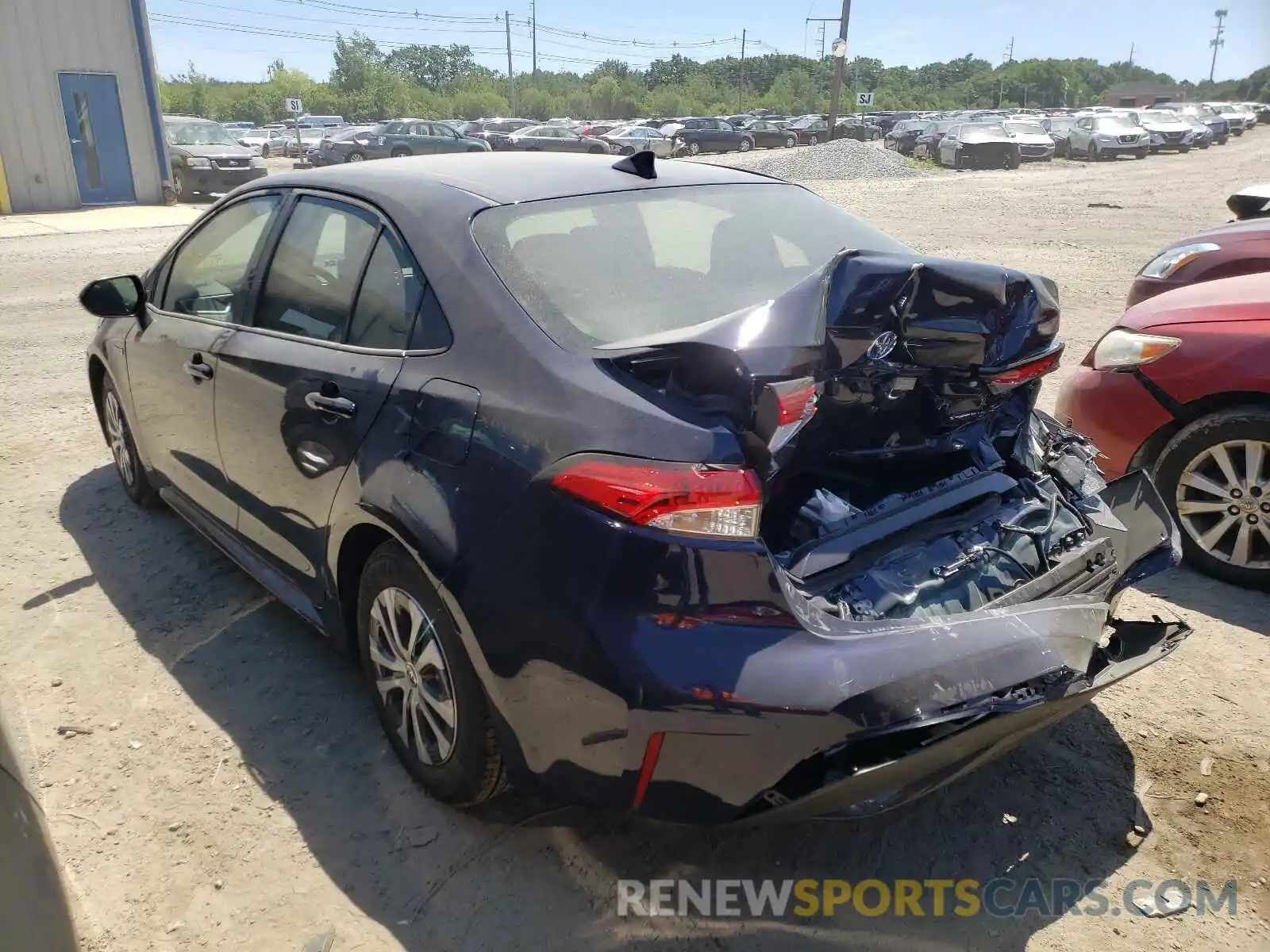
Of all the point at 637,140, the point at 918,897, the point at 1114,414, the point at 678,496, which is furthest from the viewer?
the point at 637,140

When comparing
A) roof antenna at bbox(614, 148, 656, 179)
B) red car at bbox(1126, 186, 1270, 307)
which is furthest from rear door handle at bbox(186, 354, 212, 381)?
red car at bbox(1126, 186, 1270, 307)

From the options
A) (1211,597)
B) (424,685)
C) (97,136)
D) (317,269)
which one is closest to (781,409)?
(424,685)

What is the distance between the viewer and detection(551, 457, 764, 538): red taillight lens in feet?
6.68

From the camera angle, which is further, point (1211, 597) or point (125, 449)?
point (125, 449)

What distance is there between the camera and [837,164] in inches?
1069

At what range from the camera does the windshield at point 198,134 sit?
2262 cm

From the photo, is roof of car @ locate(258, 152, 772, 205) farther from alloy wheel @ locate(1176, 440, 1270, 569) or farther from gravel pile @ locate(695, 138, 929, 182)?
gravel pile @ locate(695, 138, 929, 182)

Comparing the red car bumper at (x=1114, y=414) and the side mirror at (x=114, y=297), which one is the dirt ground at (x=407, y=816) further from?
the side mirror at (x=114, y=297)

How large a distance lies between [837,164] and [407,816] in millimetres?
26992

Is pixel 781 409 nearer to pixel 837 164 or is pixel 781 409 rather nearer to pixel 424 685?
pixel 424 685

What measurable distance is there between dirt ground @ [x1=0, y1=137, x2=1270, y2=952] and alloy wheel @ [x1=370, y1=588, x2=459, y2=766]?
208 mm

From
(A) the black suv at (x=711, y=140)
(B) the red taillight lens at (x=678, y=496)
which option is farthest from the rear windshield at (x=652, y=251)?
(A) the black suv at (x=711, y=140)

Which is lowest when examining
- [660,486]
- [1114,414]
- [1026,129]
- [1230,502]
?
[1230,502]

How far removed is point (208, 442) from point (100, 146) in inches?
803
